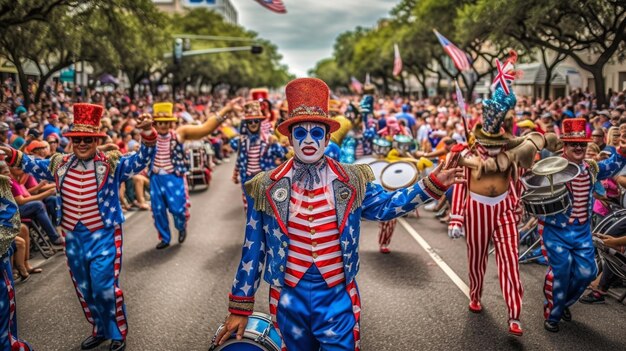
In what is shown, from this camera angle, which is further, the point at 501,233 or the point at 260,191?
the point at 501,233

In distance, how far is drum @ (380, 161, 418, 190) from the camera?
5.47 metres

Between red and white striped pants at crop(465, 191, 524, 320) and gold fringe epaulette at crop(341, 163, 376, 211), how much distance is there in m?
2.25

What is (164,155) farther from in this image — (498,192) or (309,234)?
(309,234)

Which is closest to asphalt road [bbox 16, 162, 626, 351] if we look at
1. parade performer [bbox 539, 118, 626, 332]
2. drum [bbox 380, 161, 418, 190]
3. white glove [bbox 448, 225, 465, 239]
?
parade performer [bbox 539, 118, 626, 332]

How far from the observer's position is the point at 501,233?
17.6 feet

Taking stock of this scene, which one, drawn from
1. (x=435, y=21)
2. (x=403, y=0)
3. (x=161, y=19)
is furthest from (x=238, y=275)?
(x=403, y=0)

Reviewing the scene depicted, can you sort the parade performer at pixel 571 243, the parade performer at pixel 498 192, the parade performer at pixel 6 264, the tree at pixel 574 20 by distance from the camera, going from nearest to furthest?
the parade performer at pixel 6 264
the parade performer at pixel 498 192
the parade performer at pixel 571 243
the tree at pixel 574 20

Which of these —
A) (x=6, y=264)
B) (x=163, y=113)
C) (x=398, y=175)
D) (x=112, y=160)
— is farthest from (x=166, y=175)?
(x=6, y=264)

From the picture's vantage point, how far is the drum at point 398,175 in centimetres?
547

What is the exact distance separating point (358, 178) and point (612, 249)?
11.0ft

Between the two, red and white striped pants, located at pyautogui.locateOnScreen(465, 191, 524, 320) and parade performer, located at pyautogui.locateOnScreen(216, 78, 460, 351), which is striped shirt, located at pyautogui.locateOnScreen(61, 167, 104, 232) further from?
red and white striped pants, located at pyautogui.locateOnScreen(465, 191, 524, 320)

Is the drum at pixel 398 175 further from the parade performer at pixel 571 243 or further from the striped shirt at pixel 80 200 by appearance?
the striped shirt at pixel 80 200

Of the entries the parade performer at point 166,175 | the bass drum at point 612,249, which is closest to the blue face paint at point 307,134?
the bass drum at point 612,249

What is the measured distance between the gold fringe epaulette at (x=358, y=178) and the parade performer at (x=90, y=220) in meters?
2.59
